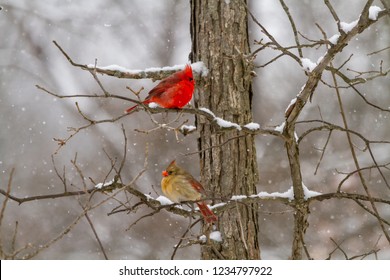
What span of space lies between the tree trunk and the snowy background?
149 inches

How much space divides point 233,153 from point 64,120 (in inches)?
225

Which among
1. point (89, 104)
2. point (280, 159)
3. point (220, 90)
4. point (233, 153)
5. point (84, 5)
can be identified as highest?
point (84, 5)

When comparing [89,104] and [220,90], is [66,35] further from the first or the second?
[220,90]

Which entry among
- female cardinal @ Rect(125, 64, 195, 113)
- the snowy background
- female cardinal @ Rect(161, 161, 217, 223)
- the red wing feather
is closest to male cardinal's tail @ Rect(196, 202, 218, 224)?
female cardinal @ Rect(161, 161, 217, 223)

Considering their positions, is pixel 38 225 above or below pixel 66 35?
below

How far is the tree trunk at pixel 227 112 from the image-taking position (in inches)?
171

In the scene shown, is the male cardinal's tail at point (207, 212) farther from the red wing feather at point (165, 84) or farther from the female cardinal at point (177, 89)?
the red wing feather at point (165, 84)

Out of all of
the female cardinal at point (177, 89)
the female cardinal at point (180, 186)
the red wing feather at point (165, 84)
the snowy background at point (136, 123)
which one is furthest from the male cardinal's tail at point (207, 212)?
the snowy background at point (136, 123)

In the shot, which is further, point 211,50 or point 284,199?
point 211,50

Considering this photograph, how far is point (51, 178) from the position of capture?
9.44m

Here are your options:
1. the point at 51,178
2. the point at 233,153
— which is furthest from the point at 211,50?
the point at 51,178

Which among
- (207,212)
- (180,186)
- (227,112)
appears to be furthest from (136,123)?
(207,212)
